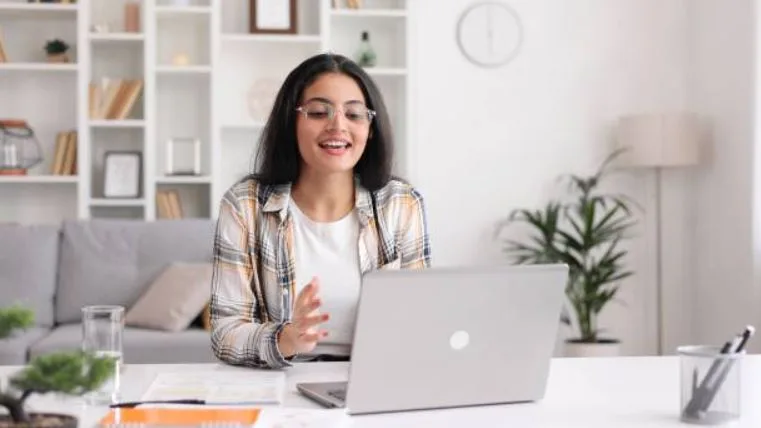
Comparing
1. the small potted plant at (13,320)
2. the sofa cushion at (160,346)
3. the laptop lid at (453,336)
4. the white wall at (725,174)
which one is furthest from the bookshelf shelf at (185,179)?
the small potted plant at (13,320)

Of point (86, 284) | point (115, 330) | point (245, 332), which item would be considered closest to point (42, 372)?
point (115, 330)

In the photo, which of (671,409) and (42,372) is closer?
(42,372)

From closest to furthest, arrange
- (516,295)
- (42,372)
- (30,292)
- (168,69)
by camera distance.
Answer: (42,372), (516,295), (30,292), (168,69)

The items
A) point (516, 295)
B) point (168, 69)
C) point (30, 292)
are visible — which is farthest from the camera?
point (168, 69)

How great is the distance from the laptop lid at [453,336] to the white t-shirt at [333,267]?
0.60m

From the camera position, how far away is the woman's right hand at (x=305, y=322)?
192cm

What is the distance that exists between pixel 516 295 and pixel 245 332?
2.10 feet

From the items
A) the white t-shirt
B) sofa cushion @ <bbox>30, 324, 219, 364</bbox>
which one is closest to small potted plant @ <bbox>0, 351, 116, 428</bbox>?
the white t-shirt

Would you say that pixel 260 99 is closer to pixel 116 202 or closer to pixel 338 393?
pixel 116 202

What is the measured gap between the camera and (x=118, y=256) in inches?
182

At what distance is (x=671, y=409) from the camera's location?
1.77m

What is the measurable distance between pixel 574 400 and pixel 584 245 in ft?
11.6

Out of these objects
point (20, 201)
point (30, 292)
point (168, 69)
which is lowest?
point (30, 292)

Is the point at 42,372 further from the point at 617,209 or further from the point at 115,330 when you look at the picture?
the point at 617,209
